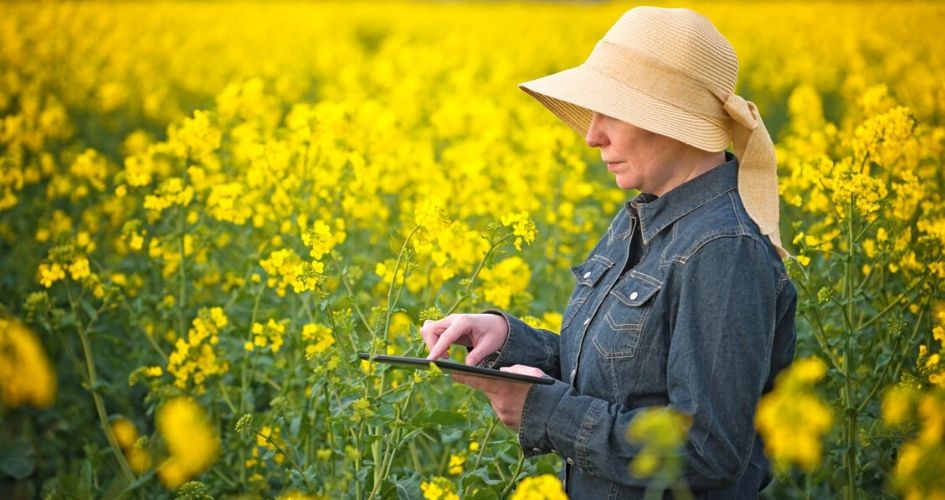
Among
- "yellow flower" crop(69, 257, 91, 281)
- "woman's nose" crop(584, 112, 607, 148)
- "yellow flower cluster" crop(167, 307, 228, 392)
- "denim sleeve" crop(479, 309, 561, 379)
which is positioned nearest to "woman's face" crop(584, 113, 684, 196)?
"woman's nose" crop(584, 112, 607, 148)

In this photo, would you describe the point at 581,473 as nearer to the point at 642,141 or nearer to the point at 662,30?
the point at 642,141

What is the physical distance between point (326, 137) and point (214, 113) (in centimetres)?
38

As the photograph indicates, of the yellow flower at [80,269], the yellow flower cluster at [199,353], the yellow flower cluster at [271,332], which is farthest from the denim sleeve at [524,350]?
the yellow flower at [80,269]

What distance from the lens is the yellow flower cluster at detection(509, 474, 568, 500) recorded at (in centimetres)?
155

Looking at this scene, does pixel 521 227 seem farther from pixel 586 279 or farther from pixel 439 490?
pixel 439 490

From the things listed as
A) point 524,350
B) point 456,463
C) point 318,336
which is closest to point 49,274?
point 318,336

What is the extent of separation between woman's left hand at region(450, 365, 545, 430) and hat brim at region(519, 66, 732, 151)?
48cm

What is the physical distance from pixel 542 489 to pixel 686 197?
0.60 metres

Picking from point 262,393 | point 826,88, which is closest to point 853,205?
point 262,393

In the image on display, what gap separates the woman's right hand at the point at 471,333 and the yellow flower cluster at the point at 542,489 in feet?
1.30

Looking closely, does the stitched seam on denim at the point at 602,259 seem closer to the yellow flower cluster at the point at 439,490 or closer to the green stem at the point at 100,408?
the yellow flower cluster at the point at 439,490

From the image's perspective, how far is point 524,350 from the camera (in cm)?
207

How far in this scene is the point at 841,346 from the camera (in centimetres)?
262

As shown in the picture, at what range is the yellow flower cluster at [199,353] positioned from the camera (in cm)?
284
